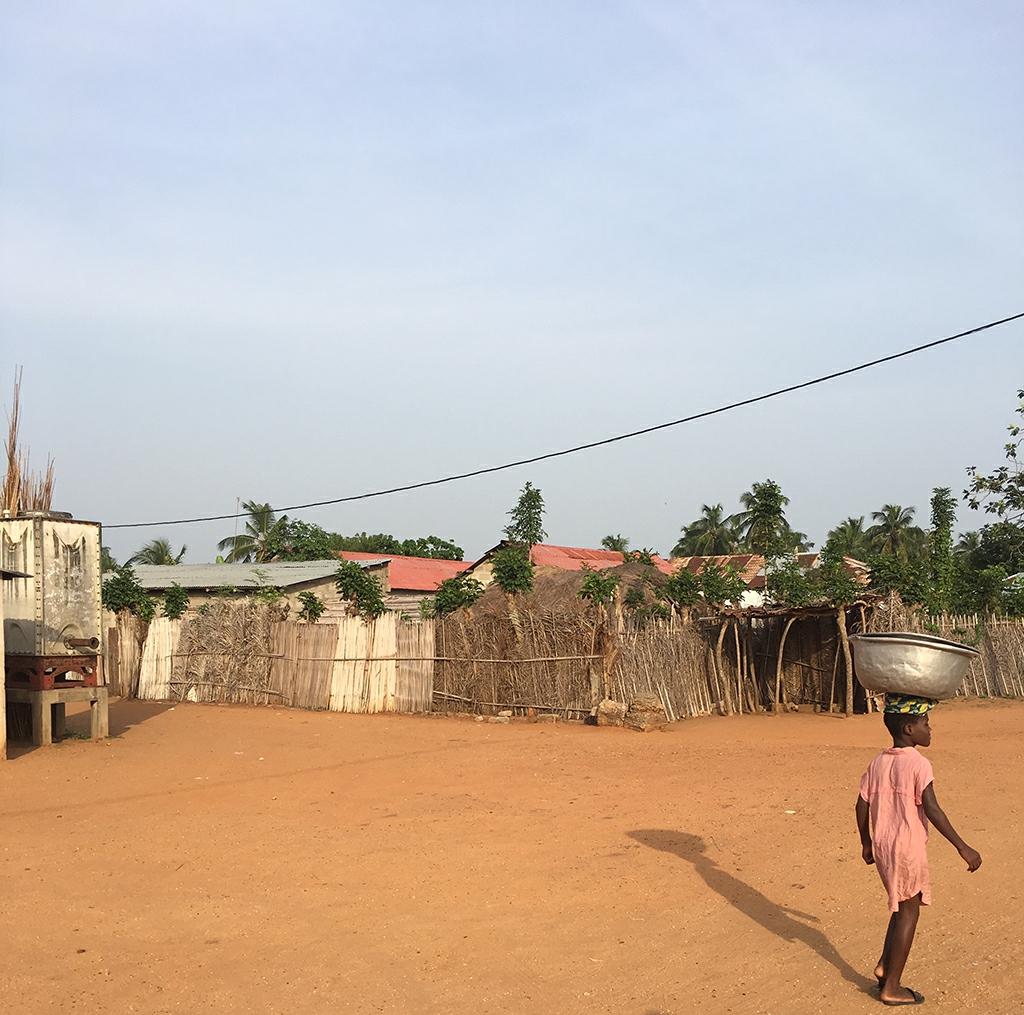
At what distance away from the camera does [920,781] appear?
4.78 m

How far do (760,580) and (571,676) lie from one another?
23.5 meters

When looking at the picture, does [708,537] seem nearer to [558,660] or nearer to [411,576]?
[411,576]

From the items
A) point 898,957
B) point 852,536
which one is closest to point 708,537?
point 852,536

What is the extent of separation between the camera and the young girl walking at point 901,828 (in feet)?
15.1

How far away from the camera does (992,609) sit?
2208 cm

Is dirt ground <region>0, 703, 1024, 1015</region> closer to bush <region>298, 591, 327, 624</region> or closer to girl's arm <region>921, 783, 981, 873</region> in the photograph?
girl's arm <region>921, 783, 981, 873</region>

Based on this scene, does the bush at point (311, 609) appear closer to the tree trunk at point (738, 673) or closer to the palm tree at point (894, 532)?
the tree trunk at point (738, 673)

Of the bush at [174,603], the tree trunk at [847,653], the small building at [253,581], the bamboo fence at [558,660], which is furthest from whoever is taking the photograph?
the small building at [253,581]

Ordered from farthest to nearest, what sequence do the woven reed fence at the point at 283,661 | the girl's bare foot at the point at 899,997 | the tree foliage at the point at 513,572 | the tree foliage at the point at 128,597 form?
the tree foliage at the point at 128,597, the woven reed fence at the point at 283,661, the tree foliage at the point at 513,572, the girl's bare foot at the point at 899,997

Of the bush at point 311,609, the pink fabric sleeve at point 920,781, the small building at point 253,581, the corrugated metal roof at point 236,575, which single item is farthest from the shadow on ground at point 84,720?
the pink fabric sleeve at point 920,781

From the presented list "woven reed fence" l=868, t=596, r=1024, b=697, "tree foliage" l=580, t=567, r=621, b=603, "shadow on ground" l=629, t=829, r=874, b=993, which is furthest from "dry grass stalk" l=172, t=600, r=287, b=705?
"shadow on ground" l=629, t=829, r=874, b=993

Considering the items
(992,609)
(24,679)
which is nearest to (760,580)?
(992,609)

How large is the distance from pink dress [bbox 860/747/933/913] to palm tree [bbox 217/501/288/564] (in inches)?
1540

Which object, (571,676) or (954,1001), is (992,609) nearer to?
(571,676)
